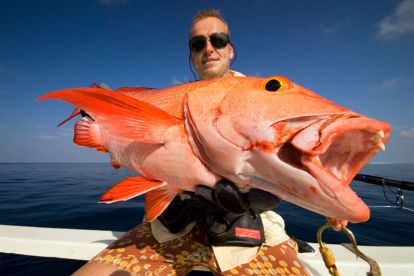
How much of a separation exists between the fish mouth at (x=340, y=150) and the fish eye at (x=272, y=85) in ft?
1.03

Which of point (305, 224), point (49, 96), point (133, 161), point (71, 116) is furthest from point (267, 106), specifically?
point (305, 224)

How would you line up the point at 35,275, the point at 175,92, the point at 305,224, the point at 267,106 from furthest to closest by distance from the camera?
the point at 305,224
the point at 35,275
the point at 175,92
the point at 267,106

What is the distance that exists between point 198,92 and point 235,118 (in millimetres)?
402

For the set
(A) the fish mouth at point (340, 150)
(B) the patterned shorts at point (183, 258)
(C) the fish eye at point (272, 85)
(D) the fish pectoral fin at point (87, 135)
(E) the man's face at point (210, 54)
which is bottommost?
(B) the patterned shorts at point (183, 258)

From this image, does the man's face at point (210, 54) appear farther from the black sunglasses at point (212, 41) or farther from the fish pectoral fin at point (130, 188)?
the fish pectoral fin at point (130, 188)

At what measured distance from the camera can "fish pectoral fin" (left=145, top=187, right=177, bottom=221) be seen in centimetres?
159

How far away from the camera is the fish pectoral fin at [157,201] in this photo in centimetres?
159

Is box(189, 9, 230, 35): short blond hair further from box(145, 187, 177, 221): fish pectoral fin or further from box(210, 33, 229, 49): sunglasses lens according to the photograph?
box(145, 187, 177, 221): fish pectoral fin

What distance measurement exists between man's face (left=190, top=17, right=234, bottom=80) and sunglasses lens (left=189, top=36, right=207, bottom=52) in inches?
1.8

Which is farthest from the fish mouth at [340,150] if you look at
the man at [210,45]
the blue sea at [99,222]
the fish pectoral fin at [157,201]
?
the blue sea at [99,222]

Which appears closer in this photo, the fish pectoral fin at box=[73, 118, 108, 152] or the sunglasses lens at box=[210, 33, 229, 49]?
the fish pectoral fin at box=[73, 118, 108, 152]

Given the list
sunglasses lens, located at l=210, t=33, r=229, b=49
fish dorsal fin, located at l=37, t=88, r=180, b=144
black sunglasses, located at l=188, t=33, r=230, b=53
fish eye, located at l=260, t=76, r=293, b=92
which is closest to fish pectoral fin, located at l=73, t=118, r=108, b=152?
fish dorsal fin, located at l=37, t=88, r=180, b=144

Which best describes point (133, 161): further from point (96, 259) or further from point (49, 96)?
point (96, 259)

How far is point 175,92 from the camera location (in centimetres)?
174
